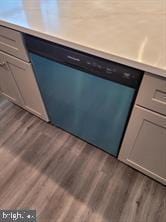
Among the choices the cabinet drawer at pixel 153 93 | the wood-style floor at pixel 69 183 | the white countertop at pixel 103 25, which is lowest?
the wood-style floor at pixel 69 183

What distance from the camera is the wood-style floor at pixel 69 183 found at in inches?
47.2

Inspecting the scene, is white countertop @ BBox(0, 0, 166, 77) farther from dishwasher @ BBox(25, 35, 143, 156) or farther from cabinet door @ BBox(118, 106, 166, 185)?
cabinet door @ BBox(118, 106, 166, 185)

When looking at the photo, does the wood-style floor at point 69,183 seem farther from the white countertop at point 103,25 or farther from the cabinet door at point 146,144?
the white countertop at point 103,25

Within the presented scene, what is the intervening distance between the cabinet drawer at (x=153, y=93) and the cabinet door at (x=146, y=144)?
0.14ft

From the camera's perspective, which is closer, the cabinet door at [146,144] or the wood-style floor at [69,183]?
the cabinet door at [146,144]

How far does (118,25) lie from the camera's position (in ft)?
3.01

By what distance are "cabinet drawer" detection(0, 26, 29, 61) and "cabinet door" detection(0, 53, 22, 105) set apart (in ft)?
0.35

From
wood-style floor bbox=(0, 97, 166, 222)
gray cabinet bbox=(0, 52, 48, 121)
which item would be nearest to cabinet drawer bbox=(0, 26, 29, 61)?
gray cabinet bbox=(0, 52, 48, 121)

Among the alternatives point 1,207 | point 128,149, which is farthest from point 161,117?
point 1,207

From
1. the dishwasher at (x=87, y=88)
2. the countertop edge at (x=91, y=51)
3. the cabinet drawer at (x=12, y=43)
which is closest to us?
the countertop edge at (x=91, y=51)

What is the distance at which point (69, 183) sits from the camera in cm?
133

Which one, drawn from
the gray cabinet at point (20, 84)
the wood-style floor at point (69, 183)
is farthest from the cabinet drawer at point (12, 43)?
the wood-style floor at point (69, 183)

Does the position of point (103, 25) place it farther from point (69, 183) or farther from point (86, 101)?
point (69, 183)

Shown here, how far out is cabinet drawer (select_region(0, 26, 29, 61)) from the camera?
1057 millimetres
